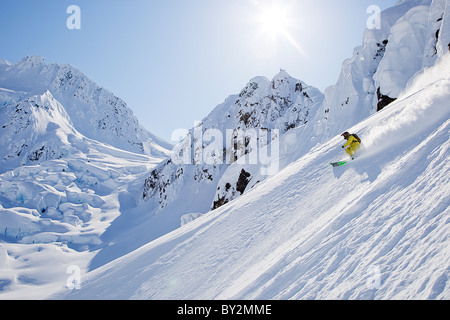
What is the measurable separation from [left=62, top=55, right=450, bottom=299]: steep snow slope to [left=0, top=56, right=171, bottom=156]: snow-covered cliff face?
143 m

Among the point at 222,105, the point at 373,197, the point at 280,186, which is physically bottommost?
the point at 373,197

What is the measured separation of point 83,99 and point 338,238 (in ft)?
614

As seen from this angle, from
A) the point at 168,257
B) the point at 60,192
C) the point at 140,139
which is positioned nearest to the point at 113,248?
the point at 60,192

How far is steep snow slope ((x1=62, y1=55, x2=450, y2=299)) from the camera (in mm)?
3139

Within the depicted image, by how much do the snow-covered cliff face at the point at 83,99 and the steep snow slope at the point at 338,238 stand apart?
143 metres

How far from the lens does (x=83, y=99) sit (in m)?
159

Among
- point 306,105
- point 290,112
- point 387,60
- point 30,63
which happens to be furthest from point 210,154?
point 30,63

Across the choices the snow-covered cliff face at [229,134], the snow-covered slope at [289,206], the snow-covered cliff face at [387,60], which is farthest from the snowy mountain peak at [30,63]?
the snow-covered cliff face at [387,60]

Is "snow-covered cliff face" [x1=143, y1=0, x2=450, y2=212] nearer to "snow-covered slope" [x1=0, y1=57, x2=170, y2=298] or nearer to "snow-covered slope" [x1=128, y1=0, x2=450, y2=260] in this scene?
"snow-covered slope" [x1=128, y1=0, x2=450, y2=260]

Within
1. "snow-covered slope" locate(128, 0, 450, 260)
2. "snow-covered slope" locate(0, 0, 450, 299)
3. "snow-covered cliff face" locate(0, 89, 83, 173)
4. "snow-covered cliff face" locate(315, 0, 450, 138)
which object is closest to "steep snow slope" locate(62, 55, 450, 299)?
"snow-covered slope" locate(0, 0, 450, 299)

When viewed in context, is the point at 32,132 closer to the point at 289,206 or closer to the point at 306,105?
the point at 306,105
